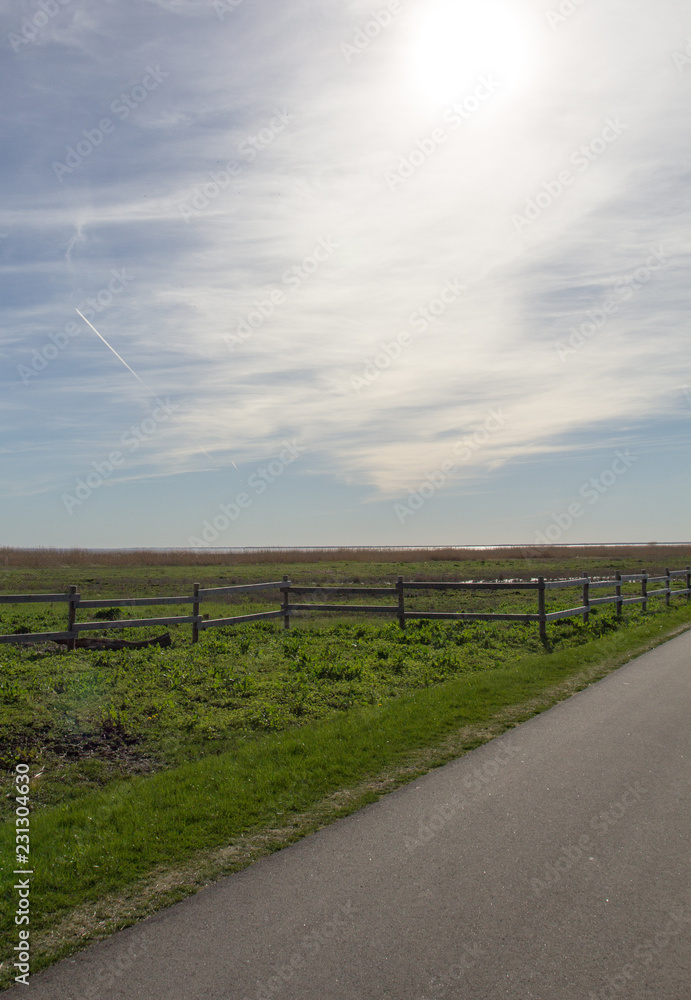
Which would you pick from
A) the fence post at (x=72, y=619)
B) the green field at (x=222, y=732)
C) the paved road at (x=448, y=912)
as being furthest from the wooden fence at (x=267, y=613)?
the paved road at (x=448, y=912)

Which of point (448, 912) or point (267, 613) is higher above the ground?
point (267, 613)

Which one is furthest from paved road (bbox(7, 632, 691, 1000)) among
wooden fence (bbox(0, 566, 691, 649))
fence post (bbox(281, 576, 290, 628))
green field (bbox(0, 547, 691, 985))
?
fence post (bbox(281, 576, 290, 628))

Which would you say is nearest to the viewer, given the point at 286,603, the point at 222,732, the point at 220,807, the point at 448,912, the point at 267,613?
the point at 448,912

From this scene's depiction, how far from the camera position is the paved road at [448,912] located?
350cm

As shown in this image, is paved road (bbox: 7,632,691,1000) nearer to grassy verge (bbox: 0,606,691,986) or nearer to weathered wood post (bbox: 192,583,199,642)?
grassy verge (bbox: 0,606,691,986)

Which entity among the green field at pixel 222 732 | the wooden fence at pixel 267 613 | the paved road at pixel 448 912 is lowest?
the green field at pixel 222 732

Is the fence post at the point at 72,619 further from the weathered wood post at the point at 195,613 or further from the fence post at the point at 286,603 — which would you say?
the fence post at the point at 286,603

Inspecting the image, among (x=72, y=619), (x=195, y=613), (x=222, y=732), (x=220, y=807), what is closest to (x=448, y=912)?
(x=220, y=807)

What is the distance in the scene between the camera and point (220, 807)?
605cm

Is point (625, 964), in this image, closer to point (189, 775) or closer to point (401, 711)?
point (189, 775)

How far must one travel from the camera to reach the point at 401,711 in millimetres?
9531

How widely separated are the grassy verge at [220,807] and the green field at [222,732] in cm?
2

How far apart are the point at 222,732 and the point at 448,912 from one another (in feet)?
17.2

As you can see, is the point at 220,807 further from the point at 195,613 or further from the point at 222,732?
the point at 195,613
